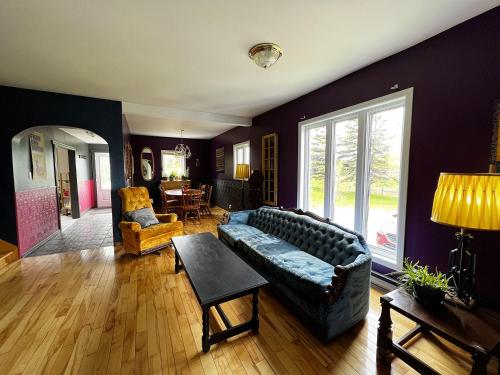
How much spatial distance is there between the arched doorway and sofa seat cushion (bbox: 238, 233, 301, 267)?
2.80 meters

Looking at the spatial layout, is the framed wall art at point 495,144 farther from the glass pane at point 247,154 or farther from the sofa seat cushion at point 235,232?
the glass pane at point 247,154

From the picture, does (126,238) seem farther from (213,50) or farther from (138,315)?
(213,50)

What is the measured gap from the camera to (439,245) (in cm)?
197

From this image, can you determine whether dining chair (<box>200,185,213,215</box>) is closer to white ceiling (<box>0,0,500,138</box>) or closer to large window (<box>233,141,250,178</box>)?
large window (<box>233,141,250,178</box>)

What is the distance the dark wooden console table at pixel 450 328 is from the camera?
1083 millimetres

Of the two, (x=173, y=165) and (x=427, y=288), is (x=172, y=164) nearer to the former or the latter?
(x=173, y=165)

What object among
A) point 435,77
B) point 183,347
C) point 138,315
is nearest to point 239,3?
point 435,77

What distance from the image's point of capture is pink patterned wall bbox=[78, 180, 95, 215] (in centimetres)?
633

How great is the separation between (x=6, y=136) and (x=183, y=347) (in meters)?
3.99

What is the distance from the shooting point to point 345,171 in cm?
295

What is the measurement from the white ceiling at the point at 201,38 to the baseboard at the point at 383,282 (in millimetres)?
2467

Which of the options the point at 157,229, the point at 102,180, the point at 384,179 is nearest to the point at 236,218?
the point at 157,229

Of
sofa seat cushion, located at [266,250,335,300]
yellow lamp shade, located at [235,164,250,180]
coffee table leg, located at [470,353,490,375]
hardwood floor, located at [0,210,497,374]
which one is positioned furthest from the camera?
yellow lamp shade, located at [235,164,250,180]

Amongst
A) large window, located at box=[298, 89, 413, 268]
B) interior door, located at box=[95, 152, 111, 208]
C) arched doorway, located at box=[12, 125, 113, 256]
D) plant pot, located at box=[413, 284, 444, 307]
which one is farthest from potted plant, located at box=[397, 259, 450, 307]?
interior door, located at box=[95, 152, 111, 208]
